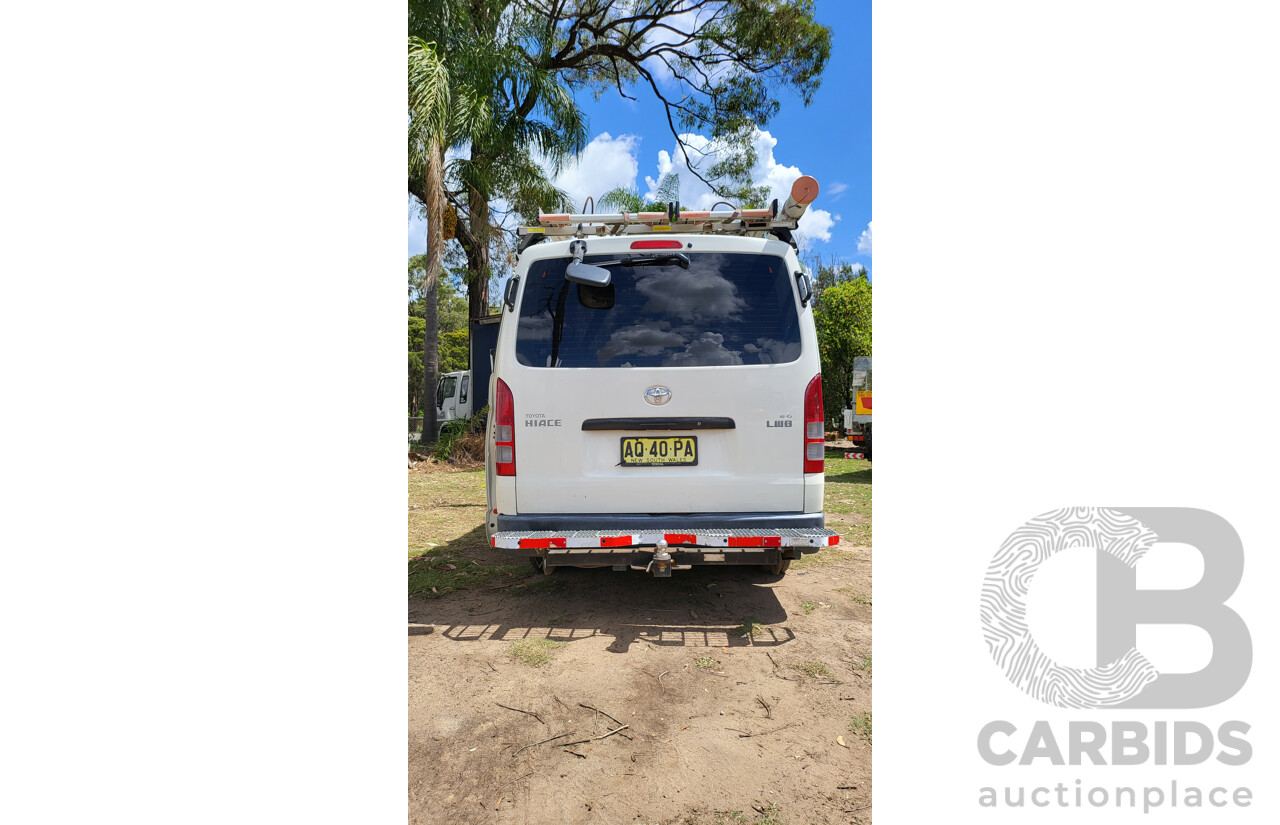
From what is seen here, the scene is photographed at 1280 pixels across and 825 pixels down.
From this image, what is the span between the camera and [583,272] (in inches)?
135

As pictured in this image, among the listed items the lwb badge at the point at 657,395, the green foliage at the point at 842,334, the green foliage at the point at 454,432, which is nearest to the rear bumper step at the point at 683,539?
the lwb badge at the point at 657,395

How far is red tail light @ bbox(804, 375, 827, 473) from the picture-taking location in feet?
11.2

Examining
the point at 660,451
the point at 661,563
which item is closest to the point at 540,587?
the point at 661,563

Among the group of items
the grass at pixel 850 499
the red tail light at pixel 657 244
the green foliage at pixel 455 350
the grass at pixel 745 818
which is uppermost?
the green foliage at pixel 455 350

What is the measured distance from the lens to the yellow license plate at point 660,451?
11.2ft

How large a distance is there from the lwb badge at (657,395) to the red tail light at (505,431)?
748mm

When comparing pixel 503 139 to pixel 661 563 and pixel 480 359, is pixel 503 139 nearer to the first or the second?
pixel 480 359

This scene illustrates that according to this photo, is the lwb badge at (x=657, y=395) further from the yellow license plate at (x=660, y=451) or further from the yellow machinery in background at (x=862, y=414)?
the yellow machinery in background at (x=862, y=414)

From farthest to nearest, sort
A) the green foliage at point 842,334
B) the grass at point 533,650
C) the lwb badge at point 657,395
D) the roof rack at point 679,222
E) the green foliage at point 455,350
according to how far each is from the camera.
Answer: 1. the green foliage at point 455,350
2. the green foliage at point 842,334
3. the roof rack at point 679,222
4. the lwb badge at point 657,395
5. the grass at point 533,650

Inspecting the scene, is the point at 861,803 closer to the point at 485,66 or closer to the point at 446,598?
the point at 446,598

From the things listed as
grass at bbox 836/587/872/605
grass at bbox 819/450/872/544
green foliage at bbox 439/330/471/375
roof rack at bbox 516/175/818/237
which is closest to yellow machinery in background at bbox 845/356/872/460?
grass at bbox 819/450/872/544

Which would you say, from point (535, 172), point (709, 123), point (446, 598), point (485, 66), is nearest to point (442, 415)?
point (535, 172)

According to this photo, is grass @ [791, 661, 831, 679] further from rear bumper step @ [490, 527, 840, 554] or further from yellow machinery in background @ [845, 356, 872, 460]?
yellow machinery in background @ [845, 356, 872, 460]

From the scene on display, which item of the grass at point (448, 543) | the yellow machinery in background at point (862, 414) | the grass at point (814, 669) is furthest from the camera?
the yellow machinery in background at point (862, 414)
